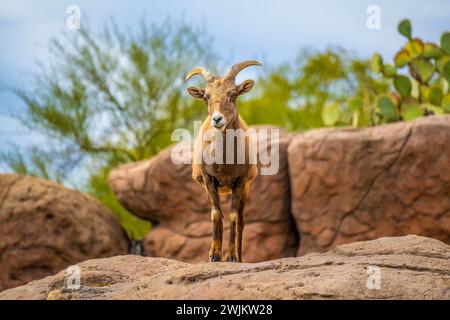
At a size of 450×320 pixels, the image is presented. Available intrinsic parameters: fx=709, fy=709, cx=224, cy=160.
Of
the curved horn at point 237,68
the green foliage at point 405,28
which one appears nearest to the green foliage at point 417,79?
the green foliage at point 405,28

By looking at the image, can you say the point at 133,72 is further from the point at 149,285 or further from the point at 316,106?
the point at 149,285

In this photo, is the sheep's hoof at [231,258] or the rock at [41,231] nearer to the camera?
the sheep's hoof at [231,258]

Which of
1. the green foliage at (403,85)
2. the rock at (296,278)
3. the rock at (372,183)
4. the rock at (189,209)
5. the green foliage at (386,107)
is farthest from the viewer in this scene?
the green foliage at (403,85)

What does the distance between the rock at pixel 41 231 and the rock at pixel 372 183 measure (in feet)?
12.6

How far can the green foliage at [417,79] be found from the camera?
13750 mm

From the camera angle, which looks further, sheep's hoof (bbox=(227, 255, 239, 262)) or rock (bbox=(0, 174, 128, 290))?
rock (bbox=(0, 174, 128, 290))

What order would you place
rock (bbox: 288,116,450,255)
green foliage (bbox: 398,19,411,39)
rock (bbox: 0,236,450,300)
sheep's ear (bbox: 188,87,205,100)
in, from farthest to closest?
green foliage (bbox: 398,19,411,39)
rock (bbox: 288,116,450,255)
sheep's ear (bbox: 188,87,205,100)
rock (bbox: 0,236,450,300)

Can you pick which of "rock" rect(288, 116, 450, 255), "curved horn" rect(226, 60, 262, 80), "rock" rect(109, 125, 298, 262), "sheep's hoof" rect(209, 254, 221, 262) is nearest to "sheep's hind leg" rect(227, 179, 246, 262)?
"sheep's hoof" rect(209, 254, 221, 262)

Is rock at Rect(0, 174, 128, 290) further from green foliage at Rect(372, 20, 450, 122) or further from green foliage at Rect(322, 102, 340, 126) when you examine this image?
green foliage at Rect(372, 20, 450, 122)

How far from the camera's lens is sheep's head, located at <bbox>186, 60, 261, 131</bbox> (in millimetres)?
7141

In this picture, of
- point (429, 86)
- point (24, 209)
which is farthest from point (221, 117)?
point (429, 86)

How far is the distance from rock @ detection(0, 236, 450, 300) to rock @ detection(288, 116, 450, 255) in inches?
176

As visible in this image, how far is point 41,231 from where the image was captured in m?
12.4

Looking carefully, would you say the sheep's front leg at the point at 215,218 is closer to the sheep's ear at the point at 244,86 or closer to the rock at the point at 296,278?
the rock at the point at 296,278
